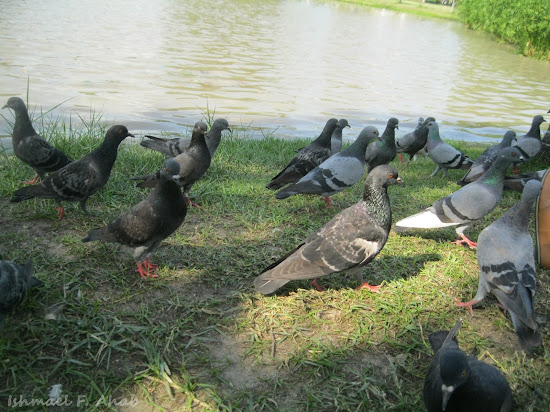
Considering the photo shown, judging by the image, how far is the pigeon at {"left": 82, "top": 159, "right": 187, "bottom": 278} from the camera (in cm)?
368

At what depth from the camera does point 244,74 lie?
14242mm

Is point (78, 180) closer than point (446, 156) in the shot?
Yes

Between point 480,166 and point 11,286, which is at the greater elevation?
point 480,166

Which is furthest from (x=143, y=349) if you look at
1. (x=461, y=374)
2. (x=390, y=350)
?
(x=461, y=374)

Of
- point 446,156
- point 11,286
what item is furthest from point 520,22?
point 11,286

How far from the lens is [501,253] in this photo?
3.56 meters

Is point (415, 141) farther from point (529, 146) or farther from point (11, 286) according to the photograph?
point (11, 286)

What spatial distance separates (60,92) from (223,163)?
5.98m

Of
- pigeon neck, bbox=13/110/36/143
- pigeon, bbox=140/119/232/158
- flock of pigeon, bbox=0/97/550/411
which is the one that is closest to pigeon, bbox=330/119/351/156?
flock of pigeon, bbox=0/97/550/411

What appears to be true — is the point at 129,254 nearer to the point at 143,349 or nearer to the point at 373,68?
the point at 143,349

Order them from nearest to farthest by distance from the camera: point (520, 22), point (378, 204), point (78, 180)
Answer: point (378, 204) < point (78, 180) < point (520, 22)

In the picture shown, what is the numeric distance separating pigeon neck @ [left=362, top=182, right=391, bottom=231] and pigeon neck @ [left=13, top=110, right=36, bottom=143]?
163 inches

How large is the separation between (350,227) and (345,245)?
0.66ft

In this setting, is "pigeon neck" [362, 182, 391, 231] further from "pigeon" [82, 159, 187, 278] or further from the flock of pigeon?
"pigeon" [82, 159, 187, 278]
